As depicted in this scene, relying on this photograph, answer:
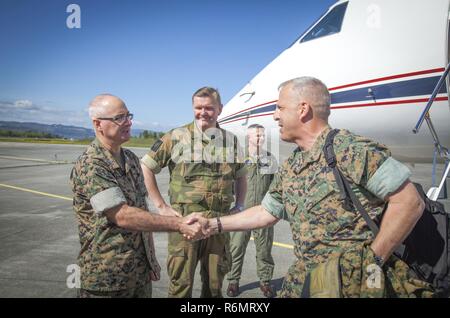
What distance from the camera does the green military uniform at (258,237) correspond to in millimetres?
3857

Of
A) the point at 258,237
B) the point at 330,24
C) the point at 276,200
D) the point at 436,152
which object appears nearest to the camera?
the point at 276,200

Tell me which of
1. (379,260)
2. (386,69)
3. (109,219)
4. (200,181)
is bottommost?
(379,260)

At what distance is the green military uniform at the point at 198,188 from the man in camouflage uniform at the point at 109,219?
489 millimetres

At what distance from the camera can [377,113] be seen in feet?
14.2

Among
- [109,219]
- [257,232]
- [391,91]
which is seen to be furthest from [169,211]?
[391,91]

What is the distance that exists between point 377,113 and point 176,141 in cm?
293

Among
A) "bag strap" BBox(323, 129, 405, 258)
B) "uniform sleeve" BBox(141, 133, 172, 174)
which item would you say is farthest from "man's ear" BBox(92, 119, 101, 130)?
"bag strap" BBox(323, 129, 405, 258)

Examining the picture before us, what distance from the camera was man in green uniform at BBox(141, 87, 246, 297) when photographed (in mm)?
2945

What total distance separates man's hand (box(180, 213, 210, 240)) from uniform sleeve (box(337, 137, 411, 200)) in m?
1.51

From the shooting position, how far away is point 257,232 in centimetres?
400

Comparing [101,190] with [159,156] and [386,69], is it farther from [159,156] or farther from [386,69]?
[386,69]

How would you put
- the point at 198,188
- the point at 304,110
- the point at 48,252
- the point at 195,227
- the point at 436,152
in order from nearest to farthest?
the point at 304,110, the point at 195,227, the point at 198,188, the point at 436,152, the point at 48,252

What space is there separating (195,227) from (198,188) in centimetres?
45
